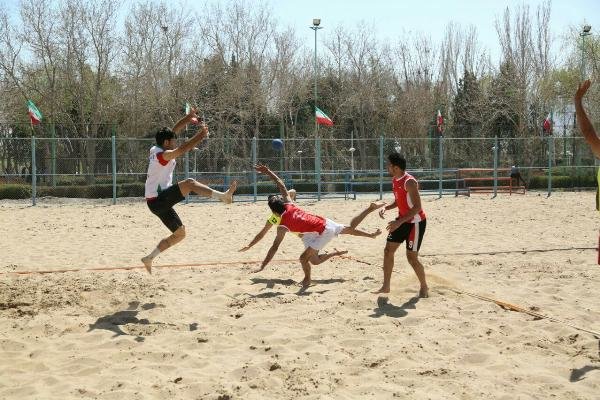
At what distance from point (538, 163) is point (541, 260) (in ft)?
79.8

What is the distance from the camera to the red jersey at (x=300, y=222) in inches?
299

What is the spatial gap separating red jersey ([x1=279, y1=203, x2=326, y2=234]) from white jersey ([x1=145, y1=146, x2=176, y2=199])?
1.44 m

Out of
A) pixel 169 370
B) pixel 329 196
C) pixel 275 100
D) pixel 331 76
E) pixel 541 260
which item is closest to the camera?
pixel 169 370

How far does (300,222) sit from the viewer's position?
759 cm

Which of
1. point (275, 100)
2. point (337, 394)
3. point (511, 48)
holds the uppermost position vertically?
point (511, 48)

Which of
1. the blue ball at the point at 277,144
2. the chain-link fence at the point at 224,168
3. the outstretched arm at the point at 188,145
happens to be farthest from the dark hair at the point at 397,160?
the blue ball at the point at 277,144

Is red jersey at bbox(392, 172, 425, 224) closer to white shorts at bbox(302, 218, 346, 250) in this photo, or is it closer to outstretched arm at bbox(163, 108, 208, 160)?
white shorts at bbox(302, 218, 346, 250)

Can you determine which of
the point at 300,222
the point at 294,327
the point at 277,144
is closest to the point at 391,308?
the point at 294,327

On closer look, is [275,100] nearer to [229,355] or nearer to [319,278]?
[319,278]

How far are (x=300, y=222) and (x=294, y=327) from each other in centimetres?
225

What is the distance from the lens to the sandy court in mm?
4172

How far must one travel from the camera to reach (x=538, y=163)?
104 feet

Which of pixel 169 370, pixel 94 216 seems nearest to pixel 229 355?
pixel 169 370

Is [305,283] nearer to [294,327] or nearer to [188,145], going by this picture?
[294,327]
